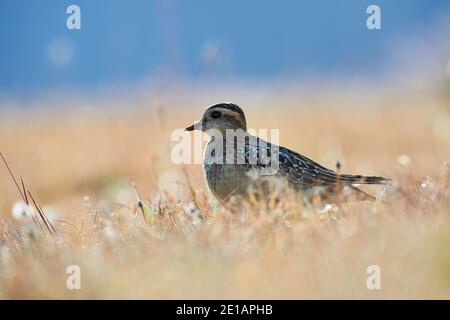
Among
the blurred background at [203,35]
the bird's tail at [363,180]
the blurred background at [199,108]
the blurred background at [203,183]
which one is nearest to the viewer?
the blurred background at [203,183]

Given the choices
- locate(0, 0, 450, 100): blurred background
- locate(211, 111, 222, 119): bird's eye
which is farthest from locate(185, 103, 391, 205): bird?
locate(0, 0, 450, 100): blurred background

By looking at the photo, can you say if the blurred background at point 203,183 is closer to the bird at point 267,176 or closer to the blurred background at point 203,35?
the bird at point 267,176

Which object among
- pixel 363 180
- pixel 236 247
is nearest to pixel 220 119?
pixel 363 180

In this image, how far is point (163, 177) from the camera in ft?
40.6

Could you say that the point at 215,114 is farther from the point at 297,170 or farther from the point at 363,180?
the point at 363,180

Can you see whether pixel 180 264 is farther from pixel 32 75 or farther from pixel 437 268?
pixel 32 75

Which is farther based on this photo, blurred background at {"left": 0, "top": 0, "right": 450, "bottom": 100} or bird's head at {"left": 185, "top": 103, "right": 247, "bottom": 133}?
blurred background at {"left": 0, "top": 0, "right": 450, "bottom": 100}

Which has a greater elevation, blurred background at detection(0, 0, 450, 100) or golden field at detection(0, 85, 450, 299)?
blurred background at detection(0, 0, 450, 100)

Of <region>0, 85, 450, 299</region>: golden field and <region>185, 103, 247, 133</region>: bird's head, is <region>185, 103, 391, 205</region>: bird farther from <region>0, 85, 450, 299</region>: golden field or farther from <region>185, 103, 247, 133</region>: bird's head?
<region>185, 103, 247, 133</region>: bird's head

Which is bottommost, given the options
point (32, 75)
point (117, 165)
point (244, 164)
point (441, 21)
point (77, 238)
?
point (77, 238)

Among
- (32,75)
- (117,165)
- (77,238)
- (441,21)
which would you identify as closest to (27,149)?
(117,165)

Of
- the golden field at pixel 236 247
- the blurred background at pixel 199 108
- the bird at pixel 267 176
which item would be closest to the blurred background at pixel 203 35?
the blurred background at pixel 199 108
